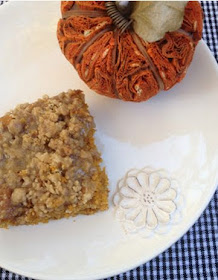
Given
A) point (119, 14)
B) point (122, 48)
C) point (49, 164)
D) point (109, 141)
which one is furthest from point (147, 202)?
point (119, 14)

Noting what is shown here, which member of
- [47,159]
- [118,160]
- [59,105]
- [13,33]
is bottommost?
[118,160]

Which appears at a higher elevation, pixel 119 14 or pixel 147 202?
pixel 119 14

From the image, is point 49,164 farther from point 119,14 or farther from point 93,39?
point 119,14

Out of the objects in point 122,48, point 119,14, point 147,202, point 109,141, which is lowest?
point 147,202

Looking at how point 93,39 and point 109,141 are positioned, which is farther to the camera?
point 109,141

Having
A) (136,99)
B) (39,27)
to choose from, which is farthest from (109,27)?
(39,27)

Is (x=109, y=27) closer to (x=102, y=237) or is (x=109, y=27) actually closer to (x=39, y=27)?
(x=39, y=27)

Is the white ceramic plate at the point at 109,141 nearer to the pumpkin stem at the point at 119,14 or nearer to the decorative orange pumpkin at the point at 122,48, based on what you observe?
the decorative orange pumpkin at the point at 122,48
